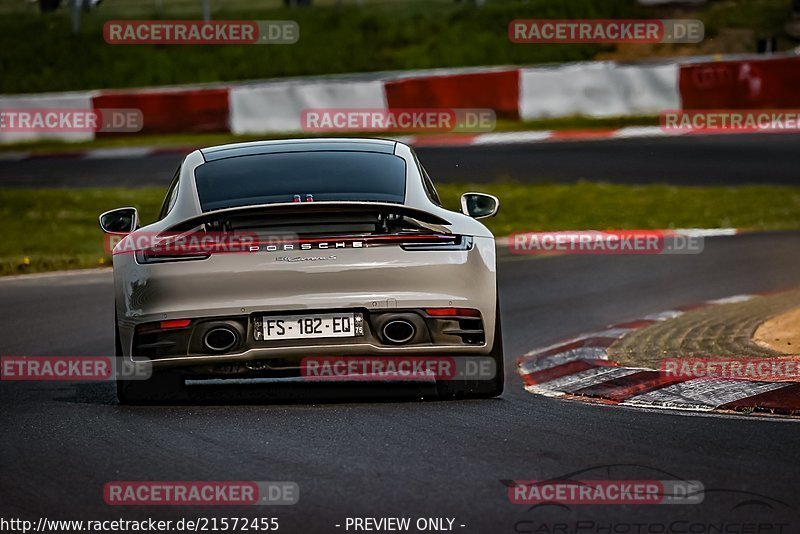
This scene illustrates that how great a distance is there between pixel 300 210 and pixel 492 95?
2023 cm

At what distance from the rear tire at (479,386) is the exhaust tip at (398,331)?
0.47 m

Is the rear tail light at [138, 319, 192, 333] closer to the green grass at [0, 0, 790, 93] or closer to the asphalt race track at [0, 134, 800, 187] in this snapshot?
the asphalt race track at [0, 134, 800, 187]

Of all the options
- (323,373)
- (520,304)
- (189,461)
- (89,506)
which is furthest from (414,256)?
(520,304)

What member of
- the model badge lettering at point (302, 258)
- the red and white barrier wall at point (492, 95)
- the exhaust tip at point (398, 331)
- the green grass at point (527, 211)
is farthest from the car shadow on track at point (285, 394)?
the red and white barrier wall at point (492, 95)

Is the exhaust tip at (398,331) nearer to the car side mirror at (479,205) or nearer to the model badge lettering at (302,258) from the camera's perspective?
the model badge lettering at (302,258)

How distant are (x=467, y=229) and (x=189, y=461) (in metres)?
2.23

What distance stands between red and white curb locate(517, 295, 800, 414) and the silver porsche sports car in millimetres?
607

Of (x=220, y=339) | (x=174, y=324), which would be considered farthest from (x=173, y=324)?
(x=220, y=339)

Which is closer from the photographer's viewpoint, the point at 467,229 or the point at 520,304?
the point at 467,229

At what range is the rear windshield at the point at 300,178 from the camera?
8.50 m

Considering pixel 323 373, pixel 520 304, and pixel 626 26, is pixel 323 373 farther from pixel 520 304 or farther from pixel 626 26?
pixel 626 26

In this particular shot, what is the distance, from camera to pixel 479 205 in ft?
30.5

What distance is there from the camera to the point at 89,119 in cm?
2891

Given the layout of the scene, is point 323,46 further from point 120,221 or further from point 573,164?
point 120,221
